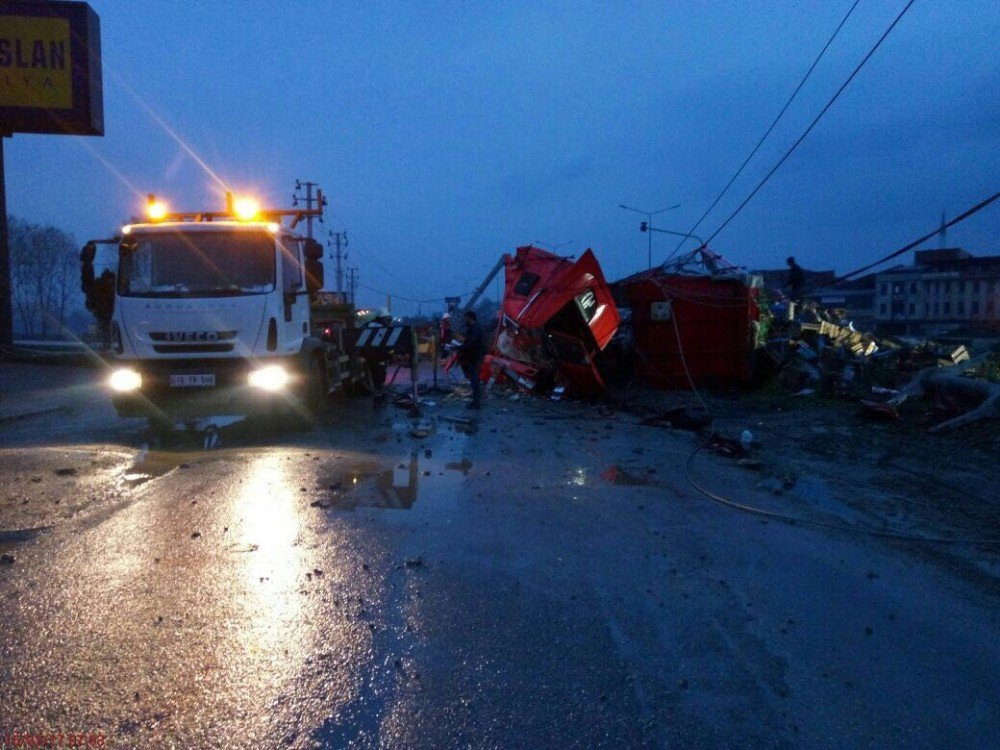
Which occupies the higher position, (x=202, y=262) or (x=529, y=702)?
(x=202, y=262)

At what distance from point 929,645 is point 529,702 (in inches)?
90.8

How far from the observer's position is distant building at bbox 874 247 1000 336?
2762 centimetres

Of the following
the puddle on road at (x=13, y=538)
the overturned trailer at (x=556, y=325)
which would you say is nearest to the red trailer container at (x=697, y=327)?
the overturned trailer at (x=556, y=325)

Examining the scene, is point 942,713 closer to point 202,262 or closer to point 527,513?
point 527,513

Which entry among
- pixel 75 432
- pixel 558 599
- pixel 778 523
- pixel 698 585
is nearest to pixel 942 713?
pixel 698 585

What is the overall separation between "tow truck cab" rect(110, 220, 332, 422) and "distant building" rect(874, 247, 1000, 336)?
24880mm

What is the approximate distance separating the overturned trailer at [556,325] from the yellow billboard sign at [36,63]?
15.6 metres

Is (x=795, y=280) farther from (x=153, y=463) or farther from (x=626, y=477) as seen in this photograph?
(x=153, y=463)

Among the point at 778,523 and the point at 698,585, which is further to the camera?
the point at 778,523

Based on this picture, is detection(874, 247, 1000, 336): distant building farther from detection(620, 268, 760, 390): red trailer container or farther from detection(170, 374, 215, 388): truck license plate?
detection(170, 374, 215, 388): truck license plate

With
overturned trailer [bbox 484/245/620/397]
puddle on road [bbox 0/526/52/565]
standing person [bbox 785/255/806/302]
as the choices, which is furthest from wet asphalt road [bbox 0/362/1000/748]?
standing person [bbox 785/255/806/302]

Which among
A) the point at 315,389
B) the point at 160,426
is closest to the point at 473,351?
the point at 315,389

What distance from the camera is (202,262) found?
1055cm

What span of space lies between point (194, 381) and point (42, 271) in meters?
59.2
